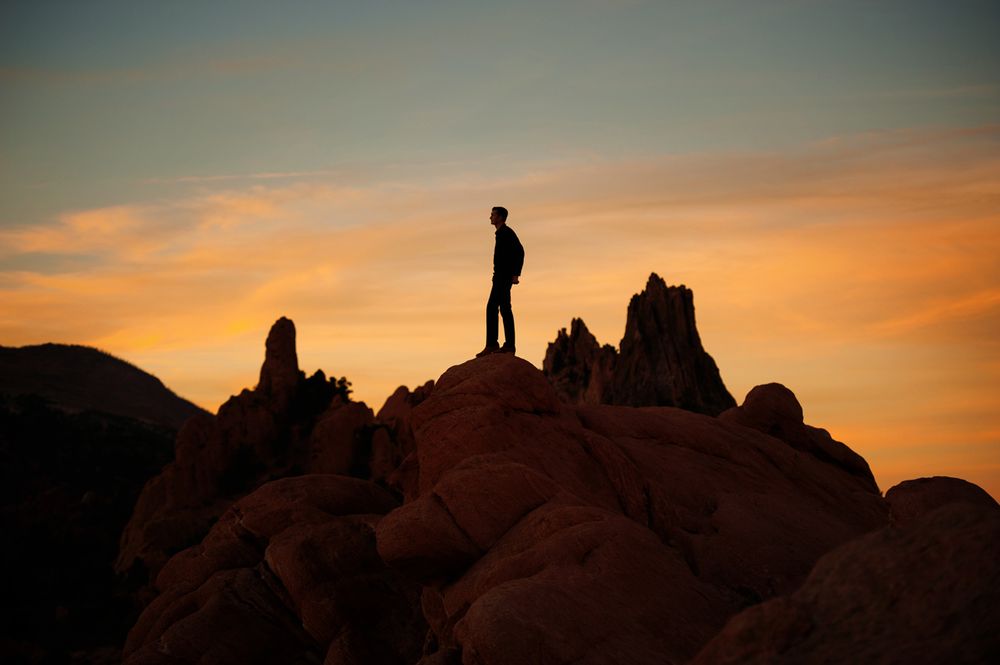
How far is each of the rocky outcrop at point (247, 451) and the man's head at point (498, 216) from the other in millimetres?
42490

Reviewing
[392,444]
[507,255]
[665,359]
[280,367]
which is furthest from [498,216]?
[665,359]

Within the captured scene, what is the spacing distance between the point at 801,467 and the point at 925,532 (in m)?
22.5

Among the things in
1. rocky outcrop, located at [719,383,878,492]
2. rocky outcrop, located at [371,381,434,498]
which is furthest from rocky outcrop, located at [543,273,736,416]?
rocky outcrop, located at [719,383,878,492]

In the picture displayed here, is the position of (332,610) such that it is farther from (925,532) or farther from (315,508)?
(925,532)

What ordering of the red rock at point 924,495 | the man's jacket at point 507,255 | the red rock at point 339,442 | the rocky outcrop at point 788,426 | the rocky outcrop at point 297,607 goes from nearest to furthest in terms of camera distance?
the red rock at point 924,495 → the man's jacket at point 507,255 → the rocky outcrop at point 297,607 → the rocky outcrop at point 788,426 → the red rock at point 339,442

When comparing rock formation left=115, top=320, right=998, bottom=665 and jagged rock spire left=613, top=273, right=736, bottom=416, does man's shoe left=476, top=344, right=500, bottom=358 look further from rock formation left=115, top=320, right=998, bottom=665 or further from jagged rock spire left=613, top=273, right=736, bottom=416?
jagged rock spire left=613, top=273, right=736, bottom=416

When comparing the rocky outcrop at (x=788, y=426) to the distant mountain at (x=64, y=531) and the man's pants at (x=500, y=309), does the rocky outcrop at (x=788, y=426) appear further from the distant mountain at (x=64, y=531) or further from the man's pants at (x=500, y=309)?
the distant mountain at (x=64, y=531)

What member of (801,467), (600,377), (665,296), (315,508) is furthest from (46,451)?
(801,467)

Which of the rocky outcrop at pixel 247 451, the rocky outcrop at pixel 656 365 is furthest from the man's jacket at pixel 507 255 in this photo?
the rocky outcrop at pixel 656 365

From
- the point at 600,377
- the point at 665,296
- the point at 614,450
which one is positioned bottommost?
the point at 614,450

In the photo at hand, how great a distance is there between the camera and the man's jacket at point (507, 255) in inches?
1086

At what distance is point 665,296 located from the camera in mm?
109938

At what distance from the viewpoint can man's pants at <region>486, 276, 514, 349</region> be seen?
27.7 metres

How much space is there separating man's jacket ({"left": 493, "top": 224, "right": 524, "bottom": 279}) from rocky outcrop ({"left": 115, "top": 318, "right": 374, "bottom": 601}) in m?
42.2
